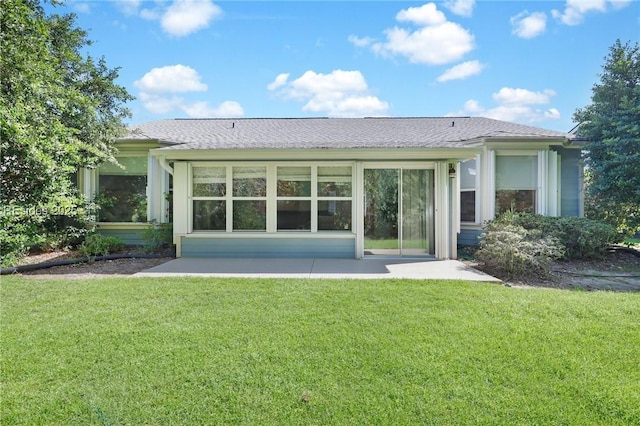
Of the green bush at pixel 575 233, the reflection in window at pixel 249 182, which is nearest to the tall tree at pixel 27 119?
the reflection in window at pixel 249 182

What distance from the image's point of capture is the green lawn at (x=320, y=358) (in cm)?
253

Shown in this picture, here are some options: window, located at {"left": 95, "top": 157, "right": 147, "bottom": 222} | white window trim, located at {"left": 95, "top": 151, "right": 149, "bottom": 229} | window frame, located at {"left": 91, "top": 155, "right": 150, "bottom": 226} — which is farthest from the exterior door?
window, located at {"left": 95, "top": 157, "right": 147, "bottom": 222}

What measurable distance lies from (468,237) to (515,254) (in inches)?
137

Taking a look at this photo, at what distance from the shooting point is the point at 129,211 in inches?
423

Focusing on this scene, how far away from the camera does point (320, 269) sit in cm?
730

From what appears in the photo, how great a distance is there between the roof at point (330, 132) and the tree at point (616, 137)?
38.8 inches

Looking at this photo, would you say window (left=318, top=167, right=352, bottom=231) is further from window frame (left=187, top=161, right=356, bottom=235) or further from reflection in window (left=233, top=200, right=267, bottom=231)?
reflection in window (left=233, top=200, right=267, bottom=231)

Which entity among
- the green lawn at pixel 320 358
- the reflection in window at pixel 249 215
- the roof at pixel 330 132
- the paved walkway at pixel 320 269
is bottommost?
the green lawn at pixel 320 358

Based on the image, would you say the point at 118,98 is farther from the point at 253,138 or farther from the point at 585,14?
the point at 585,14

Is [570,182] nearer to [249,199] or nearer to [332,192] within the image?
[332,192]

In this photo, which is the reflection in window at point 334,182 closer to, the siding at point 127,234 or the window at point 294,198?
the window at point 294,198

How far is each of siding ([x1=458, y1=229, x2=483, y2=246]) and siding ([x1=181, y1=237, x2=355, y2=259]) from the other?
12.4 feet

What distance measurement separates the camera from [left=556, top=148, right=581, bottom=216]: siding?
10.5 metres

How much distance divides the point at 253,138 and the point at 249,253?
3598 millimetres
